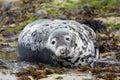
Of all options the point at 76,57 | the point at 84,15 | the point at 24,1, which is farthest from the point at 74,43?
the point at 24,1

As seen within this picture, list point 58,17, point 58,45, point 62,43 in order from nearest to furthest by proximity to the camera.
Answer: point 58,45, point 62,43, point 58,17

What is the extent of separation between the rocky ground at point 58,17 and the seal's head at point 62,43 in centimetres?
34

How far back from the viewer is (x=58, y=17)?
54.3 feet

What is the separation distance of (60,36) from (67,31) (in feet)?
1.21

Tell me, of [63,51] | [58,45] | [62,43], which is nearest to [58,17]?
[62,43]

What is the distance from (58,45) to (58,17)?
6899 mm

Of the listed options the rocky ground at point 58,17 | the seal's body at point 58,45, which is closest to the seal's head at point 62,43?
the seal's body at point 58,45

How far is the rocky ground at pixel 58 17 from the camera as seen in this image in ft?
30.9

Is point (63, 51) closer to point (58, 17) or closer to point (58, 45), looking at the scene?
point (58, 45)

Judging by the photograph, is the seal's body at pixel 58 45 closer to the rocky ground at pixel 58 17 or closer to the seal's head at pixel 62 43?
the seal's head at pixel 62 43

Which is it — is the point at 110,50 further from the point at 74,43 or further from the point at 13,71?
the point at 13,71

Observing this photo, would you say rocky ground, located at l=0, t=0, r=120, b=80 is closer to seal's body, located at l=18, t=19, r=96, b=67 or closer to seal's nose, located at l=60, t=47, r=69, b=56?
seal's body, located at l=18, t=19, r=96, b=67

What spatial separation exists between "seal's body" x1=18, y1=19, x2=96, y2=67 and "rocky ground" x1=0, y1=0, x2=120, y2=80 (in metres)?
0.22

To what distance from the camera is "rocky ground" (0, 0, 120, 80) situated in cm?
941
